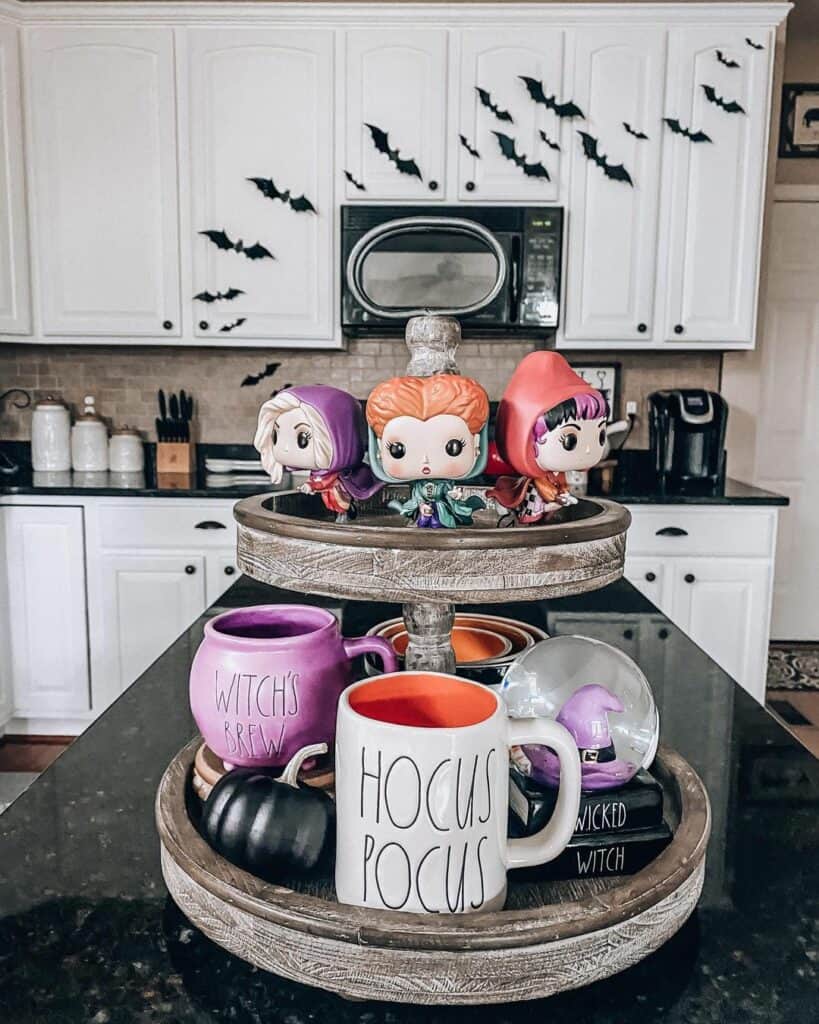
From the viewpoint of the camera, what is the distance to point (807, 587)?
382 cm

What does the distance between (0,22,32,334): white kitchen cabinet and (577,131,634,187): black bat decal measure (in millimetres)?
1917

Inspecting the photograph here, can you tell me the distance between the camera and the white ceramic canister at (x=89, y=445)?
9.95 ft

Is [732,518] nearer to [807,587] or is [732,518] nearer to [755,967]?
[807,587]

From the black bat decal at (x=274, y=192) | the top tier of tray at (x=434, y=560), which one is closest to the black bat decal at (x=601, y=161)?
the black bat decal at (x=274, y=192)

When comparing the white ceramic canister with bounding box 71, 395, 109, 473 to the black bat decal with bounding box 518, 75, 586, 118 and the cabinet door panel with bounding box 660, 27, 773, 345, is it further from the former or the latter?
the cabinet door panel with bounding box 660, 27, 773, 345

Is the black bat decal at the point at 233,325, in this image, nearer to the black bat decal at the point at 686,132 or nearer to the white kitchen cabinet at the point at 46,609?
the white kitchen cabinet at the point at 46,609

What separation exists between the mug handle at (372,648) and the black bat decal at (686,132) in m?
2.61

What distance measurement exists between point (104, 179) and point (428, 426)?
2639 millimetres

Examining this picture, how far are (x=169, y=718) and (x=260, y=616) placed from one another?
0.76ft

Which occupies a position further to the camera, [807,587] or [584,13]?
[807,587]

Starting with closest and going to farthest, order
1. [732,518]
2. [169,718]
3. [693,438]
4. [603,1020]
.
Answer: [603,1020] → [169,718] → [732,518] → [693,438]

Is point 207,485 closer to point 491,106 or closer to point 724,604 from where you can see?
point 491,106

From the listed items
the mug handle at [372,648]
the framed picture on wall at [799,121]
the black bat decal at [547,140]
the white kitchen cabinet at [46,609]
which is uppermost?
the framed picture on wall at [799,121]

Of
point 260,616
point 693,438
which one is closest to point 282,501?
point 260,616
